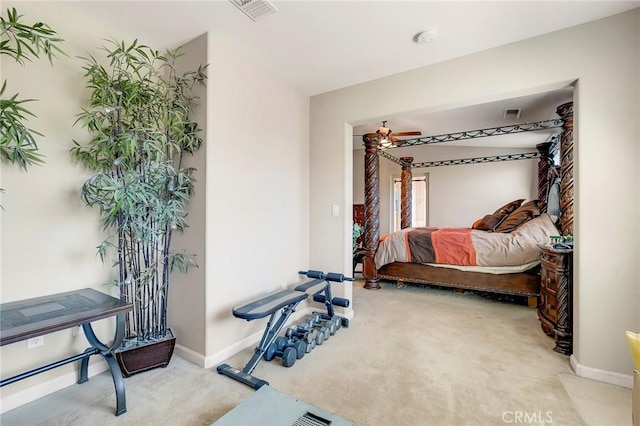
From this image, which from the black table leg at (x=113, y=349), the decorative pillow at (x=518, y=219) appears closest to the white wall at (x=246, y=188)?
the black table leg at (x=113, y=349)

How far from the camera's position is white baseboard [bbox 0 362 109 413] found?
1.72 m

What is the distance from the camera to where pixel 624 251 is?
198 cm

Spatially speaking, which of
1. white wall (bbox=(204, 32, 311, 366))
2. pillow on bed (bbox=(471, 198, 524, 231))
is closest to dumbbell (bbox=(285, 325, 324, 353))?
white wall (bbox=(204, 32, 311, 366))

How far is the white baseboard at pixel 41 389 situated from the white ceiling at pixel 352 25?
8.00 ft

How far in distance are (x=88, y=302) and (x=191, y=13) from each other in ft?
6.54

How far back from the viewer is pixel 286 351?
223 cm

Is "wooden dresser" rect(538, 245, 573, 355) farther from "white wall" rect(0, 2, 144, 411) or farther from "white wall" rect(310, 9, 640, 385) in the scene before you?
"white wall" rect(0, 2, 144, 411)

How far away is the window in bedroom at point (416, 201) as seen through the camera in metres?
7.92

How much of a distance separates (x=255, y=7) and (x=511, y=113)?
382 centimetres

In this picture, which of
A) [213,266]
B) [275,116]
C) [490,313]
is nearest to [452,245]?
[490,313]

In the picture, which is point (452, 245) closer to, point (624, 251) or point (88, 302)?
point (624, 251)

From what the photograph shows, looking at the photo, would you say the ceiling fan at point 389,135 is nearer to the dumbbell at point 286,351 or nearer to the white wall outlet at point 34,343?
the dumbbell at point 286,351

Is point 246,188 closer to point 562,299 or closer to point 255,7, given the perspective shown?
point 255,7

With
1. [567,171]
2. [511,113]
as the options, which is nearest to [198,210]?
[567,171]
